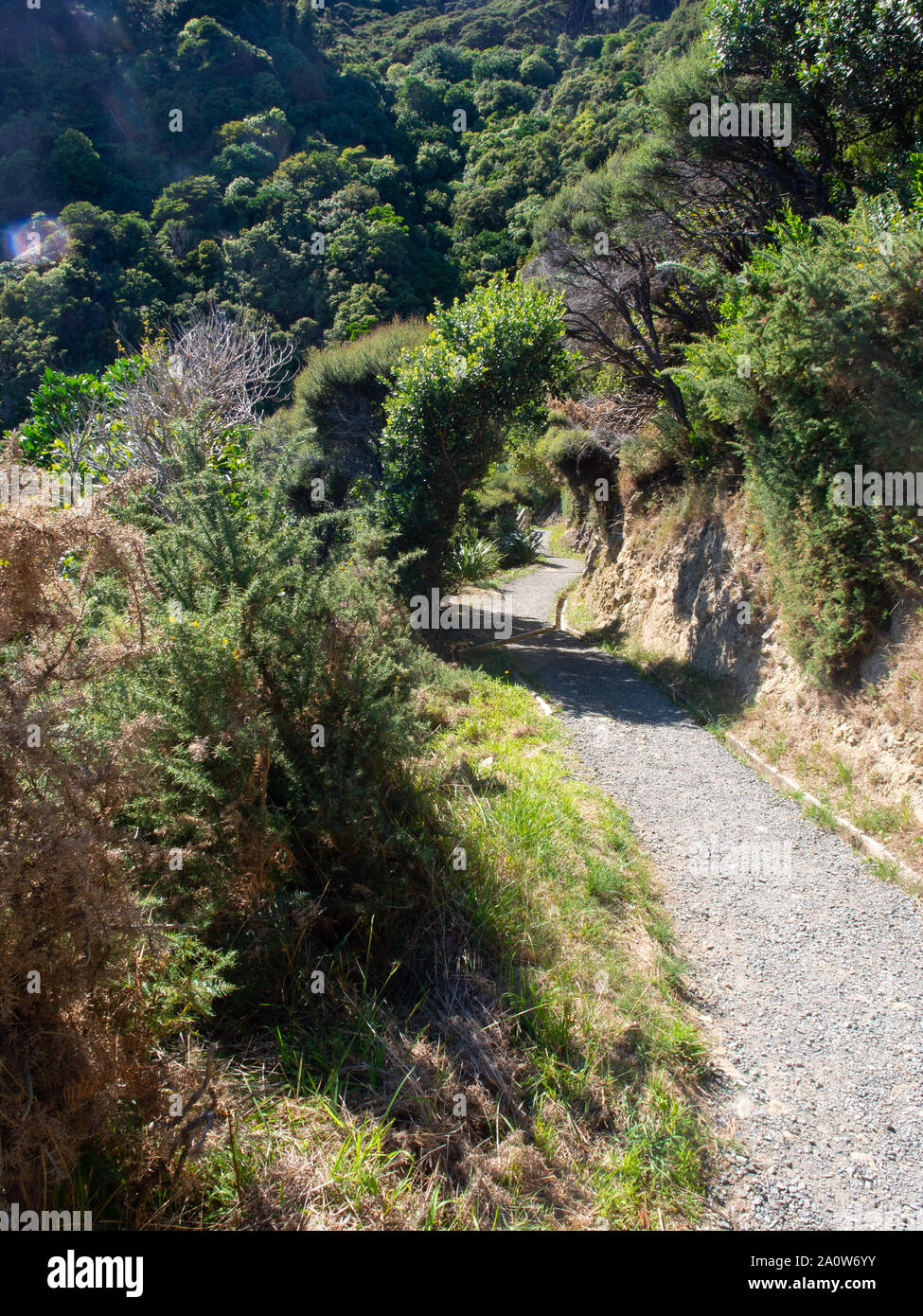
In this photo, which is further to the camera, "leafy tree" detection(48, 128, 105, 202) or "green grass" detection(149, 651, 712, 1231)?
"leafy tree" detection(48, 128, 105, 202)

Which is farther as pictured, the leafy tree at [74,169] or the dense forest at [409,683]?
the leafy tree at [74,169]

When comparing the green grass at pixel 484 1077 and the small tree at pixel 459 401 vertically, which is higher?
the small tree at pixel 459 401

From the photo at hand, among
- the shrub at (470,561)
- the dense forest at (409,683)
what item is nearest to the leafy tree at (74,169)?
the dense forest at (409,683)

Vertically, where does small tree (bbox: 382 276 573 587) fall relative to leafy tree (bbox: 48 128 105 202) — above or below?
below

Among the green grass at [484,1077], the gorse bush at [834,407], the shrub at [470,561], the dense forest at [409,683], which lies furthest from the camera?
the shrub at [470,561]

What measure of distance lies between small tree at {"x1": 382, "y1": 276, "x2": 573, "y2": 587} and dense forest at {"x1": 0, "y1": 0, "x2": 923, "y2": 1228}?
0.24 ft

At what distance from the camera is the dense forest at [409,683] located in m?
2.21

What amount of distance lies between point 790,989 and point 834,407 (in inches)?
197

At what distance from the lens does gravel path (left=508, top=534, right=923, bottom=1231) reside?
116 inches

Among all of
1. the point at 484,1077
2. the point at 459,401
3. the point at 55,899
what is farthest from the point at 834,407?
the point at 55,899

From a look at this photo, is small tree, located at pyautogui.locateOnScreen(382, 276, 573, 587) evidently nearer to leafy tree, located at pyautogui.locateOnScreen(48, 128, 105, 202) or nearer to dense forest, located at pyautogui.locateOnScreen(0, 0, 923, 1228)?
dense forest, located at pyautogui.locateOnScreen(0, 0, 923, 1228)

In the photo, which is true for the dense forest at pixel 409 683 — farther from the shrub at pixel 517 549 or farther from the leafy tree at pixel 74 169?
the leafy tree at pixel 74 169

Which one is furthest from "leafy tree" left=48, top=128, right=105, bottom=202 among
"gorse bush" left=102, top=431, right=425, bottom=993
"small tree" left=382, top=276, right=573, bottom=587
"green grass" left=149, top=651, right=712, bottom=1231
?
"green grass" left=149, top=651, right=712, bottom=1231

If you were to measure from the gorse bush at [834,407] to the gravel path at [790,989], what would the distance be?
5.96 ft
